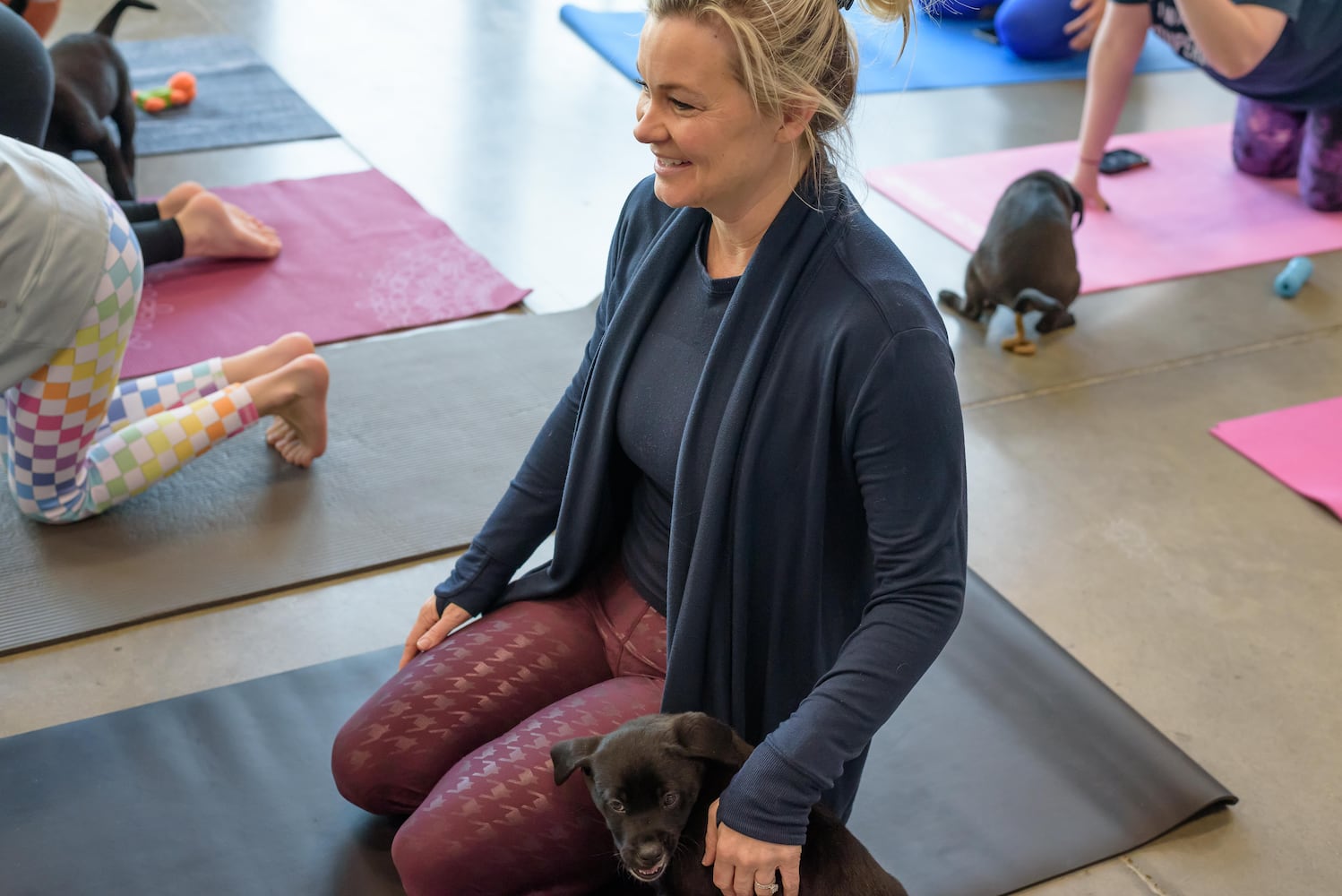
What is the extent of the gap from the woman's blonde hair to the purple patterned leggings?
3027mm

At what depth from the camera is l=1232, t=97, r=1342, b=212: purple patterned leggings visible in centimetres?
383

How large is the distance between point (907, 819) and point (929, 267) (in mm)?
1999

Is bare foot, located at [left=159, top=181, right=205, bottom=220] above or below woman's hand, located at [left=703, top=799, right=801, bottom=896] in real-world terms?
below

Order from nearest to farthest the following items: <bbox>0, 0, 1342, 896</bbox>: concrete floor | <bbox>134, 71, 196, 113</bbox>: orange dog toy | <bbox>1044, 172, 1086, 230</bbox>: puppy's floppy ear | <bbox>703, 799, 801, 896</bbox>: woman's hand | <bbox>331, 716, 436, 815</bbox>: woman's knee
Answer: <bbox>703, 799, 801, 896</bbox>: woman's hand, <bbox>331, 716, 436, 815</bbox>: woman's knee, <bbox>0, 0, 1342, 896</bbox>: concrete floor, <bbox>1044, 172, 1086, 230</bbox>: puppy's floppy ear, <bbox>134, 71, 196, 113</bbox>: orange dog toy

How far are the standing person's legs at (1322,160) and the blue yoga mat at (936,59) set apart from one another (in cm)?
96

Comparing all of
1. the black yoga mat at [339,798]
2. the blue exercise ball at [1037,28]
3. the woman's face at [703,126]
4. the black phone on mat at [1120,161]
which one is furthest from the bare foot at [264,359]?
the blue exercise ball at [1037,28]

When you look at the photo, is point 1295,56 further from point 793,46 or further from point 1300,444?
point 793,46

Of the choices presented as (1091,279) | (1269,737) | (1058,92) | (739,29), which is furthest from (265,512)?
(1058,92)

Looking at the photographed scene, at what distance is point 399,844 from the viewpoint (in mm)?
1492

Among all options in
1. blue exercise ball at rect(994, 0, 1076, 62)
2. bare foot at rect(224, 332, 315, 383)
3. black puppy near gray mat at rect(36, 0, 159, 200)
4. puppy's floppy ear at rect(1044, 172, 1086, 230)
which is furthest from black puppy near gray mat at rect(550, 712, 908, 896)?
blue exercise ball at rect(994, 0, 1076, 62)

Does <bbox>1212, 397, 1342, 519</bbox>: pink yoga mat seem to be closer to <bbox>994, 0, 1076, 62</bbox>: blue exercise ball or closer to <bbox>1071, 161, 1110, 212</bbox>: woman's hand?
<bbox>1071, 161, 1110, 212</bbox>: woman's hand

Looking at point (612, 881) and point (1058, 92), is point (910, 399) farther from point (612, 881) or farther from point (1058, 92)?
point (1058, 92)

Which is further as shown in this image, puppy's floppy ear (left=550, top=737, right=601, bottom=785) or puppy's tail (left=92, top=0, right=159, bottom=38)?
Result: puppy's tail (left=92, top=0, right=159, bottom=38)

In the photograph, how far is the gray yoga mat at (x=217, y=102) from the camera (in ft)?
12.5
